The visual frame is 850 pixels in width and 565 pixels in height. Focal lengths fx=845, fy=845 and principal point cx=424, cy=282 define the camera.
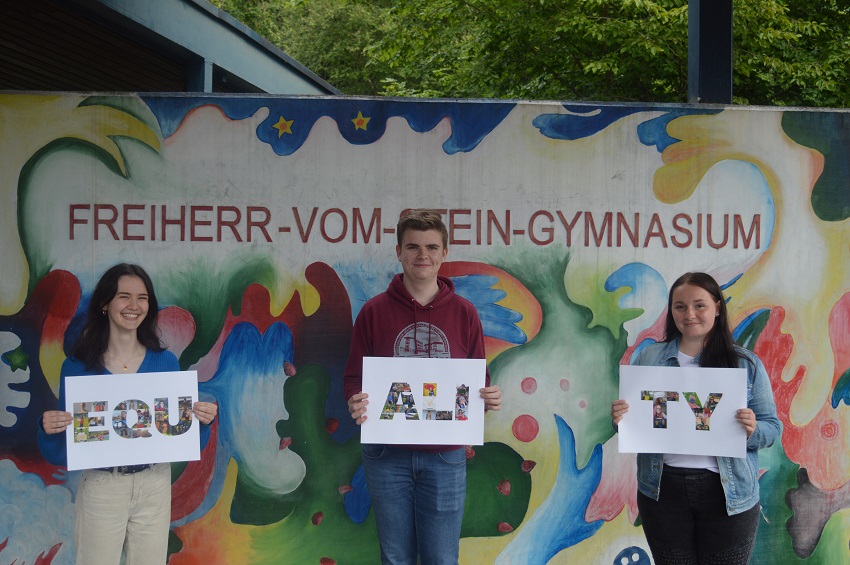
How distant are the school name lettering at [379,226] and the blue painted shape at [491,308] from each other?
21 centimetres

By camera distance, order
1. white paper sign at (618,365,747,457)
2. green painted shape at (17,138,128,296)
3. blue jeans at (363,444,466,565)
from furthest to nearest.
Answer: green painted shape at (17,138,128,296)
blue jeans at (363,444,466,565)
white paper sign at (618,365,747,457)

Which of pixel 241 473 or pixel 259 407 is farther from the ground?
pixel 259 407

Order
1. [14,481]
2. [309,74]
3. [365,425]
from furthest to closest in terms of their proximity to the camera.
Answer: [309,74], [14,481], [365,425]

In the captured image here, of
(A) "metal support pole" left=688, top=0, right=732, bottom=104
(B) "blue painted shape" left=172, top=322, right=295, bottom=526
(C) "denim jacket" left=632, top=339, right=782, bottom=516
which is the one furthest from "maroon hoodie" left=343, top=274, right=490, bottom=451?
(A) "metal support pole" left=688, top=0, right=732, bottom=104

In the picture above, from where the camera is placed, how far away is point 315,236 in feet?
15.0

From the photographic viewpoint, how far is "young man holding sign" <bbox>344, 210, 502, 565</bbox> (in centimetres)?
359

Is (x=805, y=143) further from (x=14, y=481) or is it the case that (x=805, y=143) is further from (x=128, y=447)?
(x=14, y=481)

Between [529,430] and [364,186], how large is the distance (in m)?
1.60

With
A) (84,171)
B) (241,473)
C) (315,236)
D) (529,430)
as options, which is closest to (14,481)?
(241,473)

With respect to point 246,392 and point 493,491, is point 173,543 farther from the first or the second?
point 493,491

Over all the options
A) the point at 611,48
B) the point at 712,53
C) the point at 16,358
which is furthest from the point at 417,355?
the point at 611,48

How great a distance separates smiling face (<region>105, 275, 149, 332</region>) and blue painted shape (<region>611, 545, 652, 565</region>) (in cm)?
280

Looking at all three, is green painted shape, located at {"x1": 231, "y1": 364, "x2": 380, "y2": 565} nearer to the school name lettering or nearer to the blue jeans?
the school name lettering

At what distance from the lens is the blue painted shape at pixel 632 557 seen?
459 centimetres
